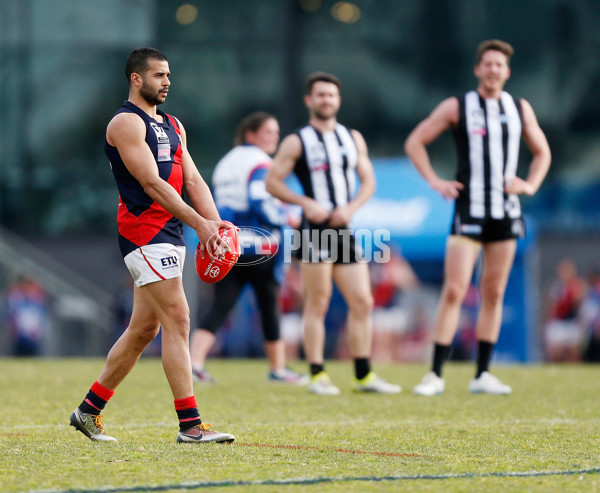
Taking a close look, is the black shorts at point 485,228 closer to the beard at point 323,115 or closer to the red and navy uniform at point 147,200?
the beard at point 323,115

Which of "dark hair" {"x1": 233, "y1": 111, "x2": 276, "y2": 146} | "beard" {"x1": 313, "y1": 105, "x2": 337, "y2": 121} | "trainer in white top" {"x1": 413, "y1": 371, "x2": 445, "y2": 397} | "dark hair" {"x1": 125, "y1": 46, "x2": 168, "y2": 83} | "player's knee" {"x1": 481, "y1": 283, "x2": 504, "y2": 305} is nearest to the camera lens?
"dark hair" {"x1": 125, "y1": 46, "x2": 168, "y2": 83}

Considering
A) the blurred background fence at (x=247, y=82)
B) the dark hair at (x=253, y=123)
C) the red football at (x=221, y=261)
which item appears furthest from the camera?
the blurred background fence at (x=247, y=82)

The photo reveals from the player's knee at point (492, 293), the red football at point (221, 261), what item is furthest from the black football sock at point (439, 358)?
the red football at point (221, 261)

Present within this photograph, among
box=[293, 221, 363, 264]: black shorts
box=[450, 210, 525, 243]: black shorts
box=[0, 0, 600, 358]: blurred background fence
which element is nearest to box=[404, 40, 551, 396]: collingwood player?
box=[450, 210, 525, 243]: black shorts

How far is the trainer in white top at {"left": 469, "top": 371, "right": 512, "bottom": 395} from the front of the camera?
767 cm

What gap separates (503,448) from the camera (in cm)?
480

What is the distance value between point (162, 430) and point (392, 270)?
980cm

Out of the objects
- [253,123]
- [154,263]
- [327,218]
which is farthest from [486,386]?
[154,263]

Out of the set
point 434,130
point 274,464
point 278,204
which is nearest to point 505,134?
point 434,130

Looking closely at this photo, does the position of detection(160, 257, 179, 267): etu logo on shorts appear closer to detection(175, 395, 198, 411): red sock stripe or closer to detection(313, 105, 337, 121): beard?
detection(175, 395, 198, 411): red sock stripe

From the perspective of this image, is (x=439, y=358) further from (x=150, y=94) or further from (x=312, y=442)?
(x=150, y=94)

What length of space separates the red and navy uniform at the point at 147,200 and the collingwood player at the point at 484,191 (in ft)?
10.0

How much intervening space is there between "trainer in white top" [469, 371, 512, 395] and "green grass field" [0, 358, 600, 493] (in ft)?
0.39

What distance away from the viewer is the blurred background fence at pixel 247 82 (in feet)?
75.1
